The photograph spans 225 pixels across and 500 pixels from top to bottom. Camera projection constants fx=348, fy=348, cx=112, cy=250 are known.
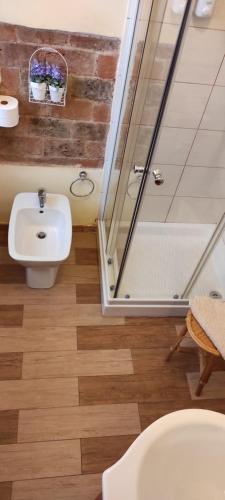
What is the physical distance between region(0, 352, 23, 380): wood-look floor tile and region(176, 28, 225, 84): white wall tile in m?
1.57

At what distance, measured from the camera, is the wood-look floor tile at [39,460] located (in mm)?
1522

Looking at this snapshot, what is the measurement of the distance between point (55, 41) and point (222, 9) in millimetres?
752

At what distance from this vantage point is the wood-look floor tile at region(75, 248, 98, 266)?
92.5 inches

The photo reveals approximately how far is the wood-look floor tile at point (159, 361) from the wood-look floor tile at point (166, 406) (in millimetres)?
171

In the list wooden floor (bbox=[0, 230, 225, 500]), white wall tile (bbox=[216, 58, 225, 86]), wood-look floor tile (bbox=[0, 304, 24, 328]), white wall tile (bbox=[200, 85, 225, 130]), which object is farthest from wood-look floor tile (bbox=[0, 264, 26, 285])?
white wall tile (bbox=[216, 58, 225, 86])

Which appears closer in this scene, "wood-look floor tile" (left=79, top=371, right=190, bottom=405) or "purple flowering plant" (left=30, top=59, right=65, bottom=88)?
"purple flowering plant" (left=30, top=59, right=65, bottom=88)

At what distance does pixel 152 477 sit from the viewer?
0.98 m

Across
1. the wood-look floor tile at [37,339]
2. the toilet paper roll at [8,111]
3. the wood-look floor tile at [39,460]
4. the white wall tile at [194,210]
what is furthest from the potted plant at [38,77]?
the wood-look floor tile at [39,460]

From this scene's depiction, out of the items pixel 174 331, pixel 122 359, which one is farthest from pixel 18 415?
pixel 174 331

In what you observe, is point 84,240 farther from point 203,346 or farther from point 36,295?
point 203,346

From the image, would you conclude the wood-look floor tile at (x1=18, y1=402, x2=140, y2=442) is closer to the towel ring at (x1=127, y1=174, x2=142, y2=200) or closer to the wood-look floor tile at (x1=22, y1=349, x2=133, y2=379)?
the wood-look floor tile at (x1=22, y1=349, x2=133, y2=379)

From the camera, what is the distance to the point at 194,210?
223 cm

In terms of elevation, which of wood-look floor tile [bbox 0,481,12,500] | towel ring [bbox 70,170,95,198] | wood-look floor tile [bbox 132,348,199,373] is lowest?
wood-look floor tile [bbox 0,481,12,500]

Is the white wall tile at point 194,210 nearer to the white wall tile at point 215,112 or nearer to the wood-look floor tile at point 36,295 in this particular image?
the white wall tile at point 215,112
